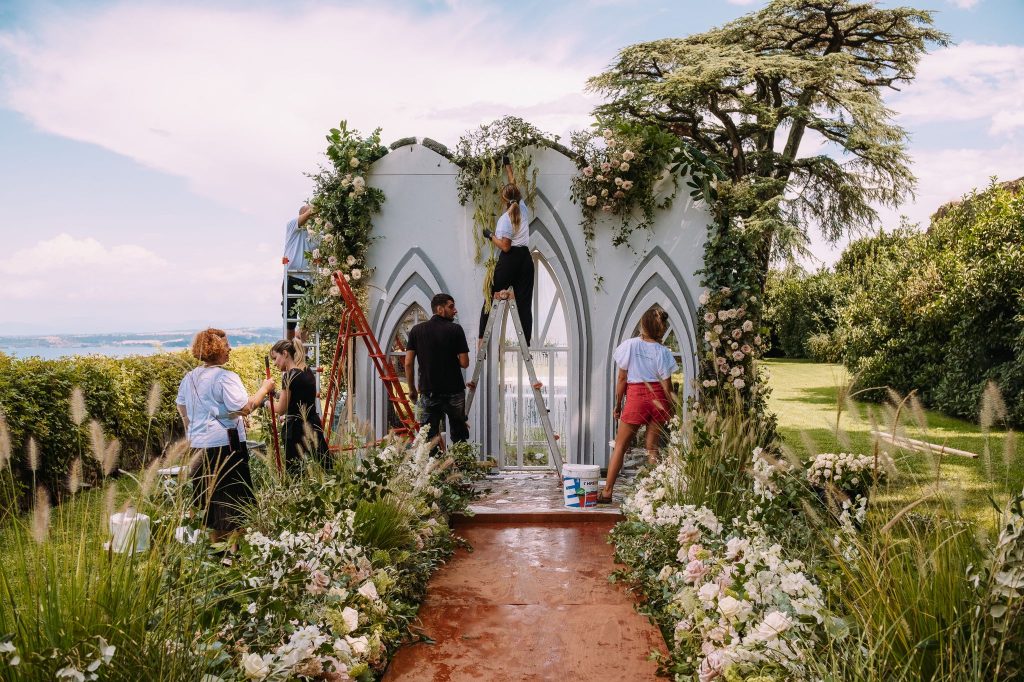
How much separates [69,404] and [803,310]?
20833 millimetres

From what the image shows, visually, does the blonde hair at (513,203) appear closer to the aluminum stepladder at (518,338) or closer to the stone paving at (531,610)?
the aluminum stepladder at (518,338)

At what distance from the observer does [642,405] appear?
639cm

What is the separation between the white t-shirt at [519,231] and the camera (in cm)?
745

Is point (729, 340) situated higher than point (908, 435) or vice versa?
point (729, 340)

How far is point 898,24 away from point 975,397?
42.6 ft

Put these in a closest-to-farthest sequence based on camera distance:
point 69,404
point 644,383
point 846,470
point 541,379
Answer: point 846,470 → point 644,383 → point 69,404 → point 541,379

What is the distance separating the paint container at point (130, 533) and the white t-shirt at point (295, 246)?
5.85 meters

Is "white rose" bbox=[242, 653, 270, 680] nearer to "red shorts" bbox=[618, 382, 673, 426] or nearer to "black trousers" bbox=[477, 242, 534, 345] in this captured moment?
"red shorts" bbox=[618, 382, 673, 426]

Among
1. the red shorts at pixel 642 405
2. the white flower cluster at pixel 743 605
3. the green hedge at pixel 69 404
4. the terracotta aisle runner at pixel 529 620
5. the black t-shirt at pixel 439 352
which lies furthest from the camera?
the green hedge at pixel 69 404

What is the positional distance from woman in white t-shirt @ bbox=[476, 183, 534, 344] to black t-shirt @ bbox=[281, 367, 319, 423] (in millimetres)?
2096

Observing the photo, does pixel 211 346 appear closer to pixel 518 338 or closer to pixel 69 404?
pixel 518 338

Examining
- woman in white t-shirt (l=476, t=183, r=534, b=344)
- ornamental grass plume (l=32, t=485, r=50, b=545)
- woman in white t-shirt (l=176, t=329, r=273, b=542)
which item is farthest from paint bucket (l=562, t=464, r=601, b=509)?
ornamental grass plume (l=32, t=485, r=50, b=545)

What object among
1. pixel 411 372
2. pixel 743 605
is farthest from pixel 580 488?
pixel 743 605

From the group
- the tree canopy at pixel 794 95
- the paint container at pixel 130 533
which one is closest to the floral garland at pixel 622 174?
the paint container at pixel 130 533
